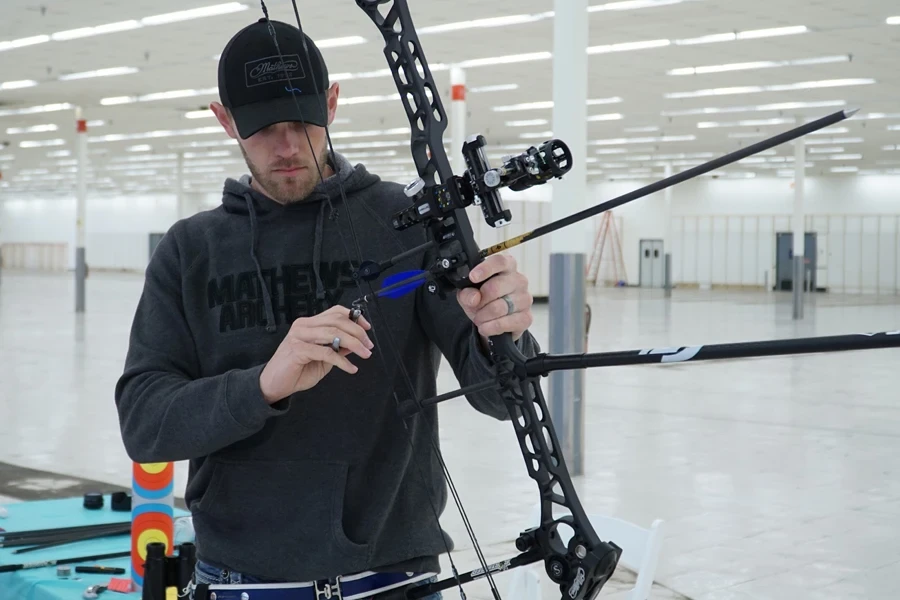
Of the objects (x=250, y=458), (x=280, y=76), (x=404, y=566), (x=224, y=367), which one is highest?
(x=280, y=76)

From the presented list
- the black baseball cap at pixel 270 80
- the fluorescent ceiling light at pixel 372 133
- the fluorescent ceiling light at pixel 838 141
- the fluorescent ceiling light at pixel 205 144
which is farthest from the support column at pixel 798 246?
the black baseball cap at pixel 270 80

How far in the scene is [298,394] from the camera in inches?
65.3

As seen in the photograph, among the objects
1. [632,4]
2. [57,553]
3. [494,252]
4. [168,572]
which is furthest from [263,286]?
[632,4]

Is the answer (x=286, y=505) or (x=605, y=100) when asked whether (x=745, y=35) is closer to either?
(x=605, y=100)

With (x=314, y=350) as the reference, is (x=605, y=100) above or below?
above

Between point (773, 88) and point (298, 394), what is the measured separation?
18427 millimetres

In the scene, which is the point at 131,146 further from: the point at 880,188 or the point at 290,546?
the point at 290,546

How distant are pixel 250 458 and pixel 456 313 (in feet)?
1.31

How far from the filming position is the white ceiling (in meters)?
12.9

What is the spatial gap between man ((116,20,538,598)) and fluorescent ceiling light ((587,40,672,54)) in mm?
13689

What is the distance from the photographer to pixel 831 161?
31.5 metres

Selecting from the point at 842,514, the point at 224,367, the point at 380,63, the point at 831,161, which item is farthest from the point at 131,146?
the point at 224,367

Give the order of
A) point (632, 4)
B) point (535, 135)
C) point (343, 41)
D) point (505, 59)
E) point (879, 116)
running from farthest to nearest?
point (535, 135) < point (879, 116) < point (505, 59) < point (343, 41) < point (632, 4)

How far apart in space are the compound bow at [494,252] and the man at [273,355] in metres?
0.08
